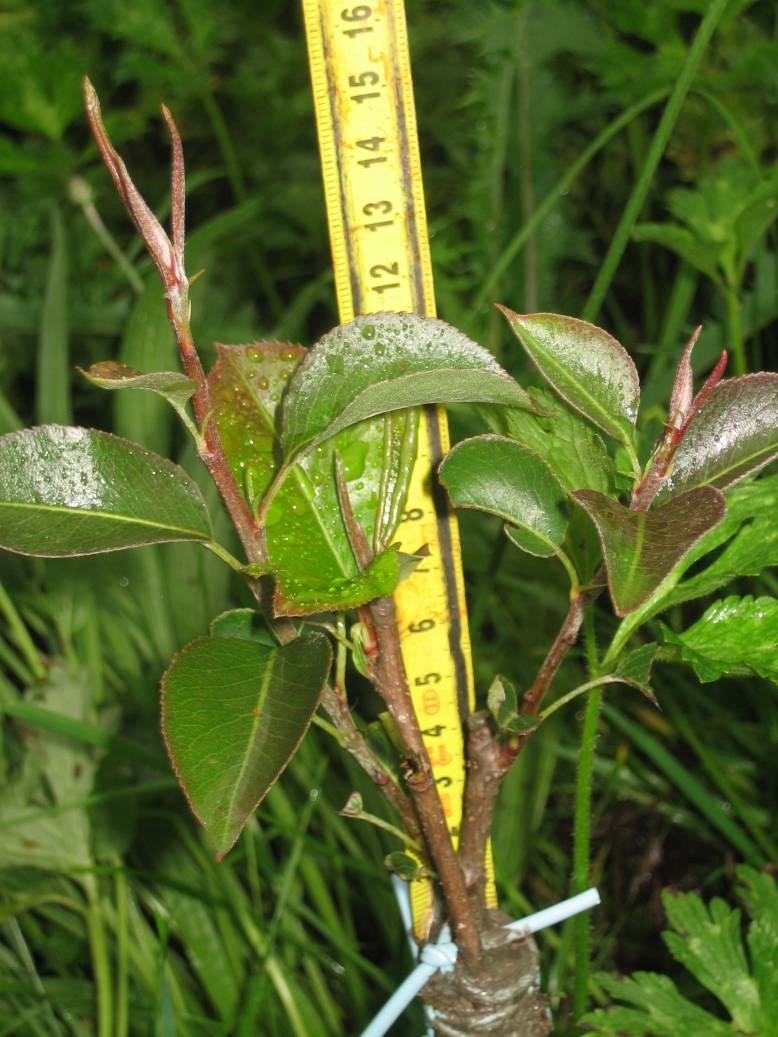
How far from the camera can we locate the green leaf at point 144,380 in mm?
366

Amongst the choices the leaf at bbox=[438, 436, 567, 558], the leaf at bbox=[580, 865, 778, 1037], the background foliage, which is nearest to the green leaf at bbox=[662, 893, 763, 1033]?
the leaf at bbox=[580, 865, 778, 1037]

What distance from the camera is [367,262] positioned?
560mm

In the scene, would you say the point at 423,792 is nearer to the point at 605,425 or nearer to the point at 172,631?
the point at 605,425

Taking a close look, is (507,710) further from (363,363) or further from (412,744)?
(363,363)

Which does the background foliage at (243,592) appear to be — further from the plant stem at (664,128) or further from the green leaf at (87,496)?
the green leaf at (87,496)

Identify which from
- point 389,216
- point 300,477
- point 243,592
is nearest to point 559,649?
point 300,477

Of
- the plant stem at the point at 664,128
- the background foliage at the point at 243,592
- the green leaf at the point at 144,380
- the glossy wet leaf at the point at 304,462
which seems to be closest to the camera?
the green leaf at the point at 144,380

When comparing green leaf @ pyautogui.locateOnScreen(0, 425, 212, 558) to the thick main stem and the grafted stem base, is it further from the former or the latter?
the grafted stem base

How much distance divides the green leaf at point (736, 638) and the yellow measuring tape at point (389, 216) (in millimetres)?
149

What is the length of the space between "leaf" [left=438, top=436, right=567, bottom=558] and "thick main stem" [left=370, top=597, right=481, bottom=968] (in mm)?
62

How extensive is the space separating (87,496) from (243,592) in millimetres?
684

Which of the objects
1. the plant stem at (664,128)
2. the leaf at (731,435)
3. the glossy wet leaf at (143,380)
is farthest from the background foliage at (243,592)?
the glossy wet leaf at (143,380)

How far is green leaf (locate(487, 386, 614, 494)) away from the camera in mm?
468

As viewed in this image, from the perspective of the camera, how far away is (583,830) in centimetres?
58
